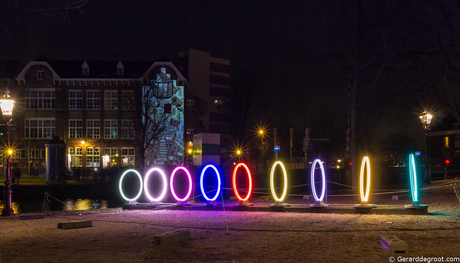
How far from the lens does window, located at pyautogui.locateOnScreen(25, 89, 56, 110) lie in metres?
61.3

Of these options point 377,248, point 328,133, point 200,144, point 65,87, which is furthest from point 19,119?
point 377,248

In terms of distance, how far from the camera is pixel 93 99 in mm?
62438

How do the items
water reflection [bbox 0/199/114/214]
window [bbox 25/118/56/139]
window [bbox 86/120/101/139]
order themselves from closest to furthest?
water reflection [bbox 0/199/114/214]
window [bbox 25/118/56/139]
window [bbox 86/120/101/139]

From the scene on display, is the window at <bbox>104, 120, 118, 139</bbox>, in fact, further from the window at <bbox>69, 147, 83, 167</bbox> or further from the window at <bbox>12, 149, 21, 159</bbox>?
the window at <bbox>12, 149, 21, 159</bbox>

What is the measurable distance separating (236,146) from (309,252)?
4392 centimetres

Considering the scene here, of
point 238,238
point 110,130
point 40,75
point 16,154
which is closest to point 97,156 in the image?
point 110,130

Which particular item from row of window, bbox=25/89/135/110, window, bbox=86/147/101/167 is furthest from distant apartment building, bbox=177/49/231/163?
window, bbox=86/147/101/167

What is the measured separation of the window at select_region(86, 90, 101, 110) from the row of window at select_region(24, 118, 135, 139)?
2184 mm

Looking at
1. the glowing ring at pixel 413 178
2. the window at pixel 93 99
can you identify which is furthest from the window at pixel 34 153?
the glowing ring at pixel 413 178

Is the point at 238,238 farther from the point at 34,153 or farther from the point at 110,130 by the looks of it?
the point at 34,153

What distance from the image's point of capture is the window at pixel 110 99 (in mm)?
62406

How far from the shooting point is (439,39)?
1831 cm

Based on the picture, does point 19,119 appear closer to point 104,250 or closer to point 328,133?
point 328,133

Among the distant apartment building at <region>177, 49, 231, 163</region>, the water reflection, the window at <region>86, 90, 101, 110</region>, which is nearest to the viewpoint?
the water reflection
